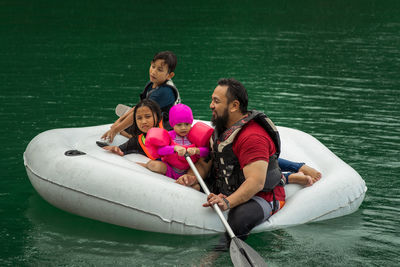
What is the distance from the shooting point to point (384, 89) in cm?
838

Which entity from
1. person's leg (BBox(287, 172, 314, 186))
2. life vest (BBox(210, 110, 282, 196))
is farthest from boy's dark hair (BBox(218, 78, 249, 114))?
person's leg (BBox(287, 172, 314, 186))

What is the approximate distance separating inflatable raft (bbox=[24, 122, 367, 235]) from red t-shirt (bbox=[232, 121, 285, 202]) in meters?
0.45

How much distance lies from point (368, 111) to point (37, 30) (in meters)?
8.52

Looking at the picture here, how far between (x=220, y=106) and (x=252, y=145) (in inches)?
12.9

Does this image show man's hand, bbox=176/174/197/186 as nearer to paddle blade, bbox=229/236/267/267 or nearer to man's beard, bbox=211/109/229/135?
man's beard, bbox=211/109/229/135

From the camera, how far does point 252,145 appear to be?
3639 millimetres

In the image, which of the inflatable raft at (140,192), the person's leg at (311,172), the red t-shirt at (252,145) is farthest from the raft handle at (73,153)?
the person's leg at (311,172)

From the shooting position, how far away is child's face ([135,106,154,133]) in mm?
4461

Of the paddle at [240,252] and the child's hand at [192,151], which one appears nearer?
the paddle at [240,252]

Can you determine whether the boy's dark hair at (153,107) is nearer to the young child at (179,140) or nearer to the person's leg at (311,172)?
the young child at (179,140)

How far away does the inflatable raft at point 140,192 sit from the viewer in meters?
3.90

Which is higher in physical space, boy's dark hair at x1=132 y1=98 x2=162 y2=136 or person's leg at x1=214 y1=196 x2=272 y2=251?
boy's dark hair at x1=132 y1=98 x2=162 y2=136

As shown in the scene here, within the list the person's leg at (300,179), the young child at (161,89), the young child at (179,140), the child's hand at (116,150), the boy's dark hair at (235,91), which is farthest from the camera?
the young child at (161,89)

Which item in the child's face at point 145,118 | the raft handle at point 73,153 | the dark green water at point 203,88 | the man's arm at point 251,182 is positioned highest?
the child's face at point 145,118
